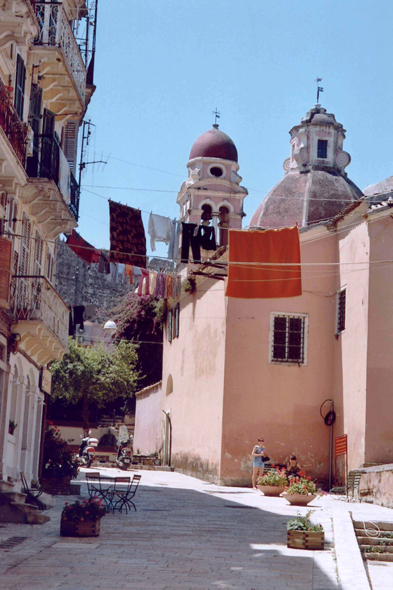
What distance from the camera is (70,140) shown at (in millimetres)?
21250

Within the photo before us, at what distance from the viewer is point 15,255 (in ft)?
52.8

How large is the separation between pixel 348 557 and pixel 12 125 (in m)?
8.05

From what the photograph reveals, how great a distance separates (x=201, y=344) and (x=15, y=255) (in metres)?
13.2

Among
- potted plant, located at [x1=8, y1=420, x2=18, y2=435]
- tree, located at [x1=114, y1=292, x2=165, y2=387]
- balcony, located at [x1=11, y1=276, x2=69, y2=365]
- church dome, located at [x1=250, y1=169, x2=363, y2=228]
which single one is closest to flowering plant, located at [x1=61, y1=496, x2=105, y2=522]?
balcony, located at [x1=11, y1=276, x2=69, y2=365]

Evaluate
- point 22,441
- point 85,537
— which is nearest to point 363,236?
point 22,441

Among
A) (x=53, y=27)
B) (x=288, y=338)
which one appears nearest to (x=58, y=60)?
(x=53, y=27)

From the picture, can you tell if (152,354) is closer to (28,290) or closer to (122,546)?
(28,290)

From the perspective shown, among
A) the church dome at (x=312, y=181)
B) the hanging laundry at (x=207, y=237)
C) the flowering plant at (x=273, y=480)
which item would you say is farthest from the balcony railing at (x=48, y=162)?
the church dome at (x=312, y=181)

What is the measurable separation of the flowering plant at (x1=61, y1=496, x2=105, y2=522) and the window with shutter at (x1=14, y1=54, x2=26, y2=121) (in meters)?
7.01

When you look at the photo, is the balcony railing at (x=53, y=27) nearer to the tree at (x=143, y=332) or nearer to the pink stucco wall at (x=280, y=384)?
the pink stucco wall at (x=280, y=384)

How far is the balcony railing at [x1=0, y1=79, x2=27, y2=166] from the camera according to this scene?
43.2 ft

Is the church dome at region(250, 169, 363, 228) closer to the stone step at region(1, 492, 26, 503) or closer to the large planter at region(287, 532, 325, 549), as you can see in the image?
the stone step at region(1, 492, 26, 503)

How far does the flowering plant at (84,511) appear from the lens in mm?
13164

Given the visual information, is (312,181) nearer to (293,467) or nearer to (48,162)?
(293,467)
